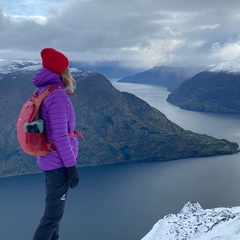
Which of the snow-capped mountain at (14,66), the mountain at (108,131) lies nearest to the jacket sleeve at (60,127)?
the mountain at (108,131)

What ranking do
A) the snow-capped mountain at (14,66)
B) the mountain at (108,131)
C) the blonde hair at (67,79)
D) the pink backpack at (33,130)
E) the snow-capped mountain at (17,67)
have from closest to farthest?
the pink backpack at (33,130) → the blonde hair at (67,79) → the mountain at (108,131) → the snow-capped mountain at (17,67) → the snow-capped mountain at (14,66)

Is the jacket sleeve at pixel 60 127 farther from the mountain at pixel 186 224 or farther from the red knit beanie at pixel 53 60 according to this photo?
the mountain at pixel 186 224

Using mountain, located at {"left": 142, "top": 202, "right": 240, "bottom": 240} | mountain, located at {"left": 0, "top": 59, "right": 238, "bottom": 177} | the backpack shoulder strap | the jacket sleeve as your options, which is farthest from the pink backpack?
mountain, located at {"left": 0, "top": 59, "right": 238, "bottom": 177}

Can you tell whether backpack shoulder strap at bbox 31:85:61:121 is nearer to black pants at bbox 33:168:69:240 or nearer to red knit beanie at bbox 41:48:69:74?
red knit beanie at bbox 41:48:69:74

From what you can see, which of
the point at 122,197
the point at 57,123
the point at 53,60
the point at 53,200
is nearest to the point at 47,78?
the point at 53,60

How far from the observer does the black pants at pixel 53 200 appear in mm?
5383

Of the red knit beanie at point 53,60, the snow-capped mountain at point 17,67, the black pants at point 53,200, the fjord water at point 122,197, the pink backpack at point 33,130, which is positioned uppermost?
the snow-capped mountain at point 17,67

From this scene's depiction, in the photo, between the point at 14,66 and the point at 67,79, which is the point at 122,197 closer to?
the point at 67,79

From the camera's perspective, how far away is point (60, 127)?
16.7 feet

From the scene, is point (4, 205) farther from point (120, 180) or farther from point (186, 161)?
point (186, 161)

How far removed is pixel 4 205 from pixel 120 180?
26517 mm

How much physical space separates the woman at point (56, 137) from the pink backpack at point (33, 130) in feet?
0.29

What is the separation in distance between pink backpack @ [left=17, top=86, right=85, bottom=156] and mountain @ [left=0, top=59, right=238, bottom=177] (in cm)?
10092

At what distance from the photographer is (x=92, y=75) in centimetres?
17875
